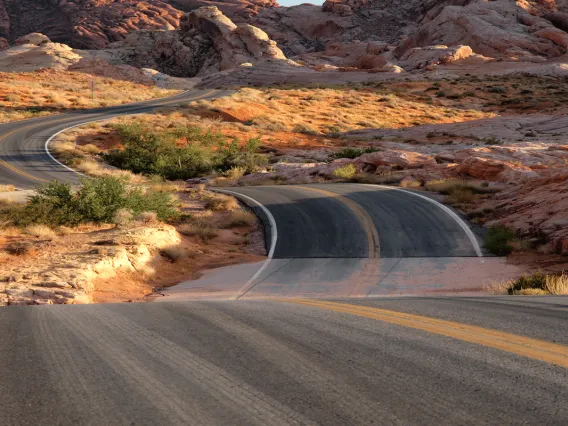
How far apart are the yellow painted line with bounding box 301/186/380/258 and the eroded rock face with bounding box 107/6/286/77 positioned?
79775 millimetres

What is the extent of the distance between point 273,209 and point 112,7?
135 metres

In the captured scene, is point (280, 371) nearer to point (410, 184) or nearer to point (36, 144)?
point (410, 184)

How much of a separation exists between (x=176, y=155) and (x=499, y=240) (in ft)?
78.8

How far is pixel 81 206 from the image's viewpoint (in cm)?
1641

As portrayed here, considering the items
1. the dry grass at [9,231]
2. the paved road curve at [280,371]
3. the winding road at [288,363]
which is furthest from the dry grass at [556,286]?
the dry grass at [9,231]

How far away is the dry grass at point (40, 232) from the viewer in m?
14.3

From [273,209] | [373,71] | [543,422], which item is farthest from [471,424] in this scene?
[373,71]

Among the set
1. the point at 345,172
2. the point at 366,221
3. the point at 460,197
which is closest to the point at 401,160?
the point at 345,172

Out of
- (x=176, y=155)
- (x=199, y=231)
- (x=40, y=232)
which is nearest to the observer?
(x=40, y=232)

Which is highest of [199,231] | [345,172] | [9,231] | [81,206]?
[345,172]

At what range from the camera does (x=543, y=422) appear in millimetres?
2742

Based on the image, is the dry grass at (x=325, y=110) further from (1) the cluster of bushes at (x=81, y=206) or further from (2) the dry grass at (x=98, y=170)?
(1) the cluster of bushes at (x=81, y=206)

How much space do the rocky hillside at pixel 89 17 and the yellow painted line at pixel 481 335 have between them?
13126 cm

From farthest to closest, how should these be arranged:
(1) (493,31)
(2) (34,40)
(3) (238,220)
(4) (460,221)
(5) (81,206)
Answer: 1. (2) (34,40)
2. (1) (493,31)
3. (3) (238,220)
4. (4) (460,221)
5. (5) (81,206)
